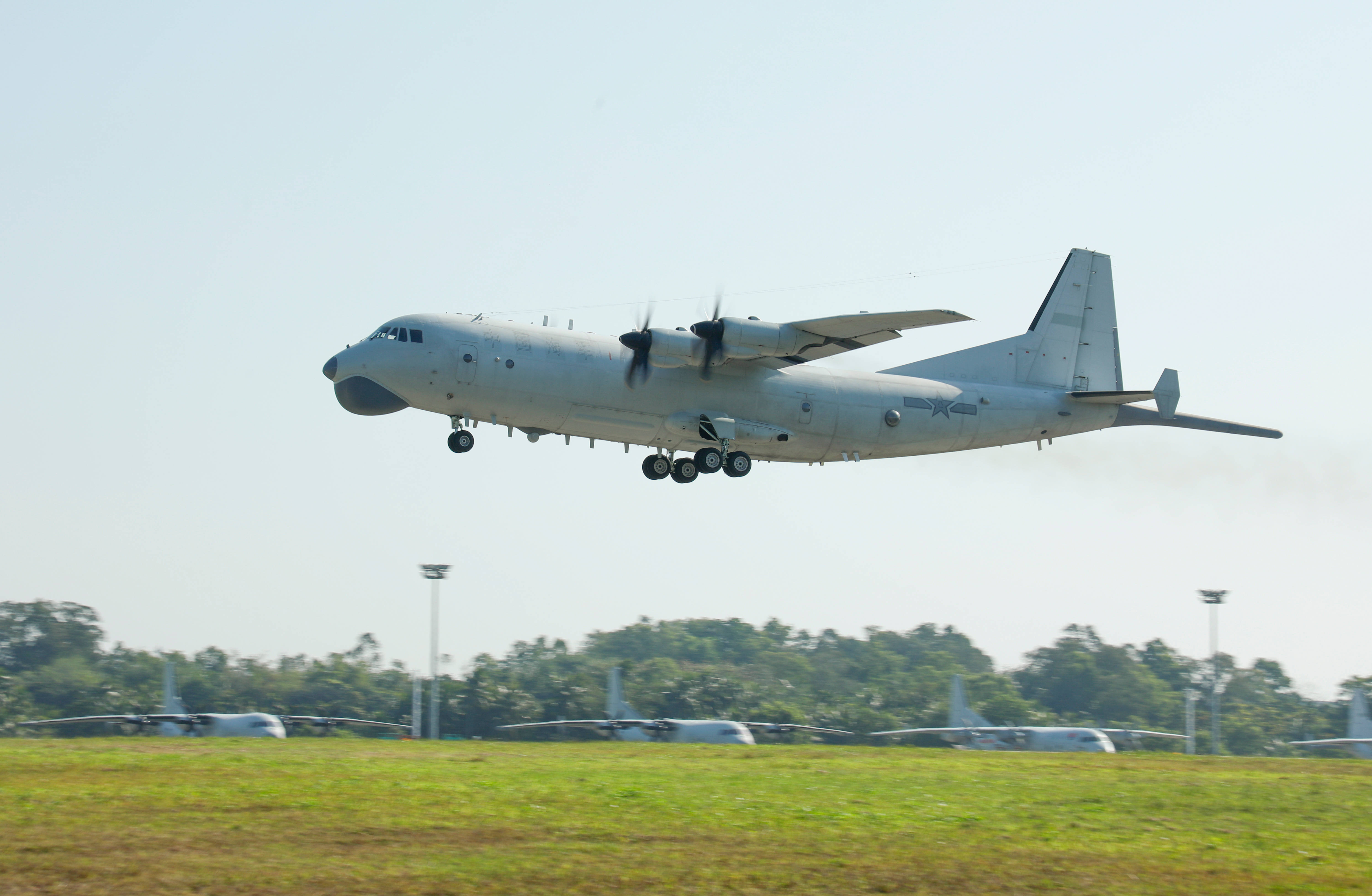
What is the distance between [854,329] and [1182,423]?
13026 millimetres

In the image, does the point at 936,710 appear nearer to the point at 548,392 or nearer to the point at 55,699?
the point at 55,699

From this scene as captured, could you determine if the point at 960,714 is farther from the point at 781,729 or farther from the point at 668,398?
the point at 668,398


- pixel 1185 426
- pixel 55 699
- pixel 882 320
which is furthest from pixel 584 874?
pixel 55 699

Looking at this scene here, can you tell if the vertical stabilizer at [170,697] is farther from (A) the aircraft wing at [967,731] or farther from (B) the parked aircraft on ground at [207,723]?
(A) the aircraft wing at [967,731]

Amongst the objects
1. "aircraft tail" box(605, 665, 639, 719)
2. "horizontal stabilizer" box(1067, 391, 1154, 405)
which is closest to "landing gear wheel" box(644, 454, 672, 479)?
"horizontal stabilizer" box(1067, 391, 1154, 405)

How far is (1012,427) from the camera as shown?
36.8 metres

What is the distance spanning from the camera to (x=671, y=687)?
251 feet

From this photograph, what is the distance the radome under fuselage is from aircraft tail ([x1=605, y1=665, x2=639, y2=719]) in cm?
2678

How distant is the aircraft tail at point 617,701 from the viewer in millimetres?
58344

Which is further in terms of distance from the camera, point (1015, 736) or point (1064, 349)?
point (1015, 736)

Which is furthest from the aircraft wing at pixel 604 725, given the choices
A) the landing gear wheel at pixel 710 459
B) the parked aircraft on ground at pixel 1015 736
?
the landing gear wheel at pixel 710 459

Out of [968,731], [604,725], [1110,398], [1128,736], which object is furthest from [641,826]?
[1128,736]

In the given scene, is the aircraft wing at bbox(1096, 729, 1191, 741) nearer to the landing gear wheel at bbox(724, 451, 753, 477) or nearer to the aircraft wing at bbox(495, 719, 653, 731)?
the aircraft wing at bbox(495, 719, 653, 731)

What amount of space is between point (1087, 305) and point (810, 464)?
40.1ft
